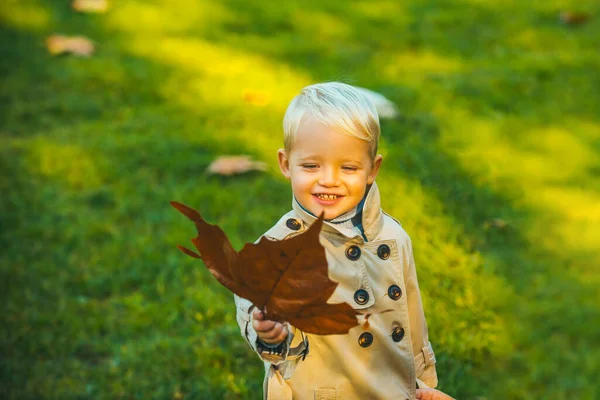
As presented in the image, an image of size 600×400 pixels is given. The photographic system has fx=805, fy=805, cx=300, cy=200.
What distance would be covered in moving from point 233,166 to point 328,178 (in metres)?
2.34

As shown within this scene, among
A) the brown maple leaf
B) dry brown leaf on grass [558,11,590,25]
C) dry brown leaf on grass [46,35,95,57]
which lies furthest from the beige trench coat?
dry brown leaf on grass [558,11,590,25]

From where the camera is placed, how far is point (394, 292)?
2285 mm

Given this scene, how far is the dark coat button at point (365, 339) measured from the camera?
2.22 metres

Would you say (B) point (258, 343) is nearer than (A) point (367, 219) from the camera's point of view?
Yes

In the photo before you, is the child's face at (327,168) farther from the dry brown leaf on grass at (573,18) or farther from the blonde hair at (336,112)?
the dry brown leaf on grass at (573,18)

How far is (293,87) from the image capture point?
5.27m

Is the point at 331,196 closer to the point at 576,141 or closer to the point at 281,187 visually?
the point at 281,187

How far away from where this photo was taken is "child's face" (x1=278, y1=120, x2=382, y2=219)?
2189 mm

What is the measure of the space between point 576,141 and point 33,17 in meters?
4.26

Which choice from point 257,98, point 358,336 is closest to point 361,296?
point 358,336

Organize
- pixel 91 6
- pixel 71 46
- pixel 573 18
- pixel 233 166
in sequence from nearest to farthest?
1. pixel 233 166
2. pixel 71 46
3. pixel 573 18
4. pixel 91 6

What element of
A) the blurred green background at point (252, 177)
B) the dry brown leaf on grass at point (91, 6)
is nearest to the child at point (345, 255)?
the blurred green background at point (252, 177)

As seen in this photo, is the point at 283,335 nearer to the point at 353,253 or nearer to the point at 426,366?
the point at 353,253

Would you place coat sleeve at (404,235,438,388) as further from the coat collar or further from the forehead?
the forehead
